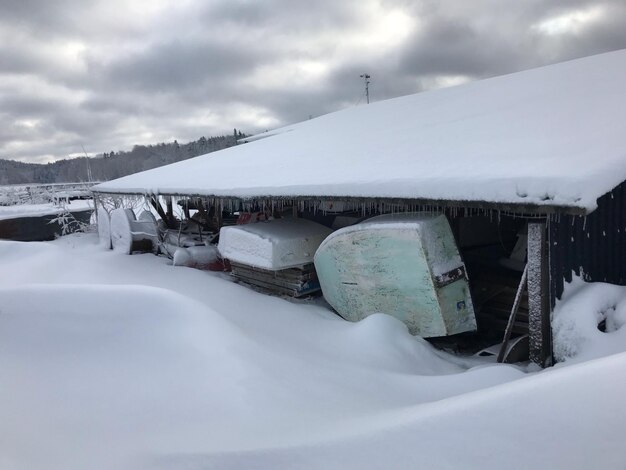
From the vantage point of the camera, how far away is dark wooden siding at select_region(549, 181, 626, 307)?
482cm

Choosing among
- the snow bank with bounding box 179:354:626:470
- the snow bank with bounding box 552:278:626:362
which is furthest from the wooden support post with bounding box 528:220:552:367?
the snow bank with bounding box 179:354:626:470

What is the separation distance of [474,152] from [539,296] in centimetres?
212

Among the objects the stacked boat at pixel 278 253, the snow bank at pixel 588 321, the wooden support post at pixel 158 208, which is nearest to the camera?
the snow bank at pixel 588 321

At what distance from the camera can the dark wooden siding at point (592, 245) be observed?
4.82 meters

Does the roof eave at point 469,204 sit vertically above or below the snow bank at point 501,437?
above

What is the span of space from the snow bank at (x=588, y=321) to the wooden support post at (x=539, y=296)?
20cm

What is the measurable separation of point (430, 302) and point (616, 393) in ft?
11.1

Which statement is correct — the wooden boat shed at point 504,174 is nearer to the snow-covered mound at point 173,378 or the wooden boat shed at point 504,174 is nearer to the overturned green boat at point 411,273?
the overturned green boat at point 411,273

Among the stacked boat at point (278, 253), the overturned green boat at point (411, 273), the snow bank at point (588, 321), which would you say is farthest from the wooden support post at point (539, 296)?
the stacked boat at point (278, 253)

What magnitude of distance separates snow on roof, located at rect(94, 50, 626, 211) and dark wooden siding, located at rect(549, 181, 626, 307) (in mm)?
809

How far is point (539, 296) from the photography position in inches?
193

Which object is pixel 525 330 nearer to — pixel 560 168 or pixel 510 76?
pixel 560 168

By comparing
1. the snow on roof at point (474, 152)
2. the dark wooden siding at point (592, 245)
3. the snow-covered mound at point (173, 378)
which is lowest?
the snow-covered mound at point (173, 378)

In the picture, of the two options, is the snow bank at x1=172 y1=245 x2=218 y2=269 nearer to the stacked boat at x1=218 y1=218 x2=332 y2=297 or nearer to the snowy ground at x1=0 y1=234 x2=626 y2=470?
the stacked boat at x1=218 y1=218 x2=332 y2=297
